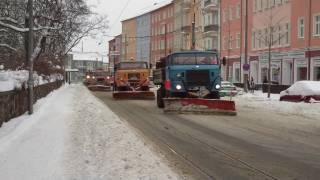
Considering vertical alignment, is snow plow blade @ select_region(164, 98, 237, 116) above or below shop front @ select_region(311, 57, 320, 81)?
below

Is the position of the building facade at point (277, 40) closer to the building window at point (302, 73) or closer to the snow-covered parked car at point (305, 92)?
the building window at point (302, 73)

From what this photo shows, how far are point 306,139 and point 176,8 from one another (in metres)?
96.5

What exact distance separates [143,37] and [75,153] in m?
130

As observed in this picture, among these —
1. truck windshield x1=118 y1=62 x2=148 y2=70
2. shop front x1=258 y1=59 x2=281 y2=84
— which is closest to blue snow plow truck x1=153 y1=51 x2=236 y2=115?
truck windshield x1=118 y1=62 x2=148 y2=70

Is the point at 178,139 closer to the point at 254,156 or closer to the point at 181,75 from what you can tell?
the point at 254,156

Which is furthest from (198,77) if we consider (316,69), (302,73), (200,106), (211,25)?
(211,25)

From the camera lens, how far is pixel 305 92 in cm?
3162

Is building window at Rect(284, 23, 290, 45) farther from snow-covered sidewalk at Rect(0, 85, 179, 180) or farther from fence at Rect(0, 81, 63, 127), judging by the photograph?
snow-covered sidewalk at Rect(0, 85, 179, 180)

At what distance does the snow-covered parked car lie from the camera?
102 feet

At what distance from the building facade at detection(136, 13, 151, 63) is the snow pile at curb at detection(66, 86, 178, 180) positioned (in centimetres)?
11938

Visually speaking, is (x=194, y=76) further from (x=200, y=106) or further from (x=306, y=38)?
(x=306, y=38)

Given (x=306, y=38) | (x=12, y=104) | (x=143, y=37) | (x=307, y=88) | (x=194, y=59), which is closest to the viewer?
(x=12, y=104)

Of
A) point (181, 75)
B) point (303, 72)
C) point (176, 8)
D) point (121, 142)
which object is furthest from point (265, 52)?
point (176, 8)

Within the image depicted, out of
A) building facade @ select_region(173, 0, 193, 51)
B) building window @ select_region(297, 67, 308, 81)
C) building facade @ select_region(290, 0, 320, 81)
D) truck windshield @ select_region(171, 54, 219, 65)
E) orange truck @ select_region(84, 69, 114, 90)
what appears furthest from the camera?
building facade @ select_region(173, 0, 193, 51)
